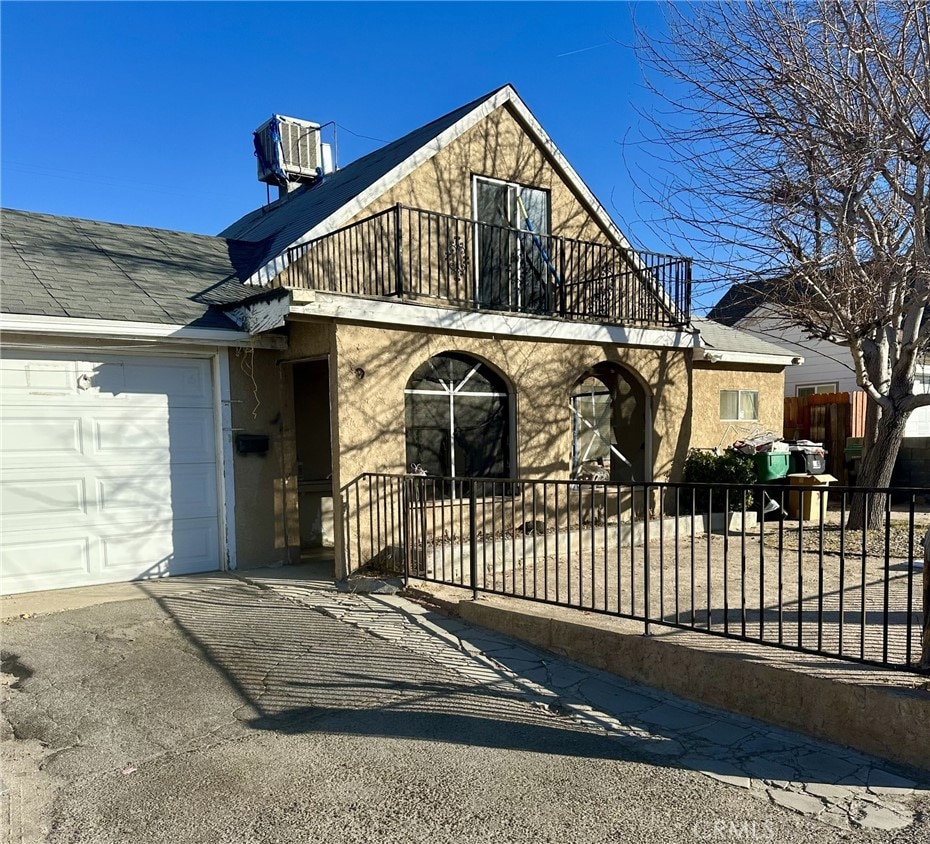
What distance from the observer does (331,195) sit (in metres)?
11.0

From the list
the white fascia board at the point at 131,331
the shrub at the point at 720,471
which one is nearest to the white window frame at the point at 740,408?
the shrub at the point at 720,471

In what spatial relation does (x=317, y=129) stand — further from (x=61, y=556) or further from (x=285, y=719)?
(x=285, y=719)

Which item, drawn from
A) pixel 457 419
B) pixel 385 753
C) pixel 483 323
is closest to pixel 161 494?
pixel 457 419

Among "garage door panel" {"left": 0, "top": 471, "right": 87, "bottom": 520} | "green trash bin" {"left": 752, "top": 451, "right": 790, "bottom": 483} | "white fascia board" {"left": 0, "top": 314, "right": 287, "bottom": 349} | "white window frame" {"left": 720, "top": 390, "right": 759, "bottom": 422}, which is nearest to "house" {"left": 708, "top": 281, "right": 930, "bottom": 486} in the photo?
"white window frame" {"left": 720, "top": 390, "right": 759, "bottom": 422}

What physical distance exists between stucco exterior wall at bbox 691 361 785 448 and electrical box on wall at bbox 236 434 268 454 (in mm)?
7410

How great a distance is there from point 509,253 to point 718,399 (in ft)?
18.1

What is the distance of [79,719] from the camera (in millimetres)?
4199

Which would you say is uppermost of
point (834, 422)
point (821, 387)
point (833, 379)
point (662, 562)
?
point (833, 379)

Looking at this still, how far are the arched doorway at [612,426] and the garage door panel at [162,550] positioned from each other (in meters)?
5.59

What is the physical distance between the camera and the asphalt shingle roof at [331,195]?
388 inches

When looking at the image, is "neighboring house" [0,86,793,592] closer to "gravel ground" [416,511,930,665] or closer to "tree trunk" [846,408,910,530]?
"gravel ground" [416,511,930,665]

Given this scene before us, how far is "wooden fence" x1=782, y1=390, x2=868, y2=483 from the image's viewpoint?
15969mm

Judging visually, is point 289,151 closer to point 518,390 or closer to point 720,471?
point 518,390

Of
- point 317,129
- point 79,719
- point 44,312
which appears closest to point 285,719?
point 79,719
